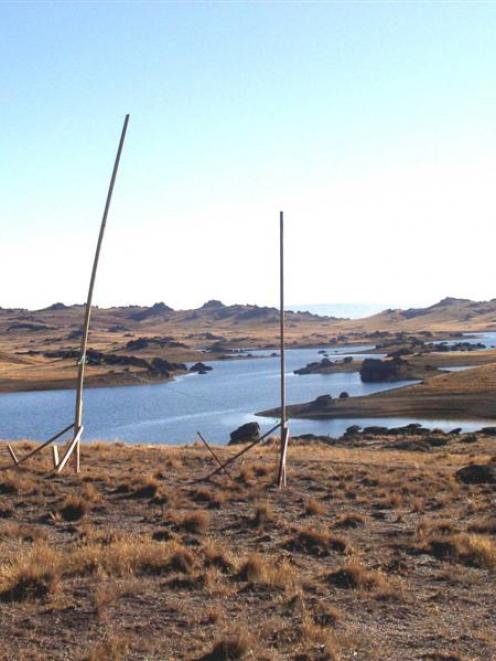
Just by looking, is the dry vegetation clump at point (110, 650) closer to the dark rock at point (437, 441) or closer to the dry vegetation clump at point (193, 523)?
the dry vegetation clump at point (193, 523)

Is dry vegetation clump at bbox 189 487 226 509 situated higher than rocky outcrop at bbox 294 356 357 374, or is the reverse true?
dry vegetation clump at bbox 189 487 226 509

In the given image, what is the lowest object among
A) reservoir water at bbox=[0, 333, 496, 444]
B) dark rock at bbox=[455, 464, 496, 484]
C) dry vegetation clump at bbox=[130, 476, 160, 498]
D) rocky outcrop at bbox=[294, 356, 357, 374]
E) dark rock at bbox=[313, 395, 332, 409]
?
reservoir water at bbox=[0, 333, 496, 444]

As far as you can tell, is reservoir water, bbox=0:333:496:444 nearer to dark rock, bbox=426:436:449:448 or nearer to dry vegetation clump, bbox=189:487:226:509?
dark rock, bbox=426:436:449:448

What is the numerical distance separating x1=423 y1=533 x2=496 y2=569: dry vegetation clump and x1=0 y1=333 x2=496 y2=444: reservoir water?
4154cm

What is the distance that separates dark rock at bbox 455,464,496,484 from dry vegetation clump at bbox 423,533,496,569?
789 cm

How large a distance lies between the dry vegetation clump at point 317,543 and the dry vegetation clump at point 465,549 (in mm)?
1545

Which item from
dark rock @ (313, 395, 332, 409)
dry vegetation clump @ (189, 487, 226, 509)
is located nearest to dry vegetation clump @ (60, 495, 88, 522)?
dry vegetation clump @ (189, 487, 226, 509)

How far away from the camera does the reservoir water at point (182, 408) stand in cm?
6091

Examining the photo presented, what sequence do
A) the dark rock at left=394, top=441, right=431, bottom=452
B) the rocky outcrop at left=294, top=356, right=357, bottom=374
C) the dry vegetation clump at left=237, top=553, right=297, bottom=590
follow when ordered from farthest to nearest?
the rocky outcrop at left=294, top=356, right=357, bottom=374 < the dark rock at left=394, top=441, right=431, bottom=452 < the dry vegetation clump at left=237, top=553, right=297, bottom=590

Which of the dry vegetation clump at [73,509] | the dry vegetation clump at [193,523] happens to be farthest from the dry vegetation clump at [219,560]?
the dry vegetation clump at [73,509]

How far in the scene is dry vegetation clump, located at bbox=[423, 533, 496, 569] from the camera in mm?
13484

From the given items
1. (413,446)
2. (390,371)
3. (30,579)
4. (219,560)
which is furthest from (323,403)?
(30,579)

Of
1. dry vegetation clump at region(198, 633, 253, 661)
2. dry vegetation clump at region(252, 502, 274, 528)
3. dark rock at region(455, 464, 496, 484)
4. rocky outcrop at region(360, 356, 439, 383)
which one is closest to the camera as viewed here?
dry vegetation clump at region(198, 633, 253, 661)

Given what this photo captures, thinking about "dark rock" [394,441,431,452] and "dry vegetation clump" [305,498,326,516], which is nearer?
"dry vegetation clump" [305,498,326,516]
